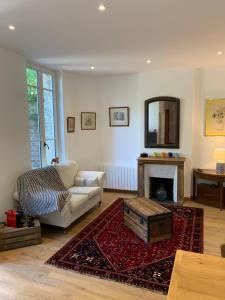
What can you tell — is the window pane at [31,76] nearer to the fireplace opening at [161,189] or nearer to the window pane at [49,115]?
the window pane at [49,115]

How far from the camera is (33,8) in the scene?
2.23 m

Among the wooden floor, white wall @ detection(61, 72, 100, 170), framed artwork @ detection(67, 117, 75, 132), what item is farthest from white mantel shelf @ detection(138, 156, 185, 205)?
framed artwork @ detection(67, 117, 75, 132)

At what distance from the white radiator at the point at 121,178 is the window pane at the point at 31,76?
2.44 m

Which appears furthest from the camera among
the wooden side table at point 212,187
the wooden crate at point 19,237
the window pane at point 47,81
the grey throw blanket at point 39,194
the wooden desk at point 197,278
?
the window pane at point 47,81

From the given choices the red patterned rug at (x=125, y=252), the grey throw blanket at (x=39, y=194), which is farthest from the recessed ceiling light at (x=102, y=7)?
the red patterned rug at (x=125, y=252)

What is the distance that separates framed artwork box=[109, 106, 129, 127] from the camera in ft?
17.9

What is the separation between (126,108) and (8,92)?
8.62ft

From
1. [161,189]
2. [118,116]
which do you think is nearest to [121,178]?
[161,189]

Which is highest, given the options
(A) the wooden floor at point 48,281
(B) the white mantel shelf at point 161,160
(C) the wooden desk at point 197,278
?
(B) the white mantel shelf at point 161,160

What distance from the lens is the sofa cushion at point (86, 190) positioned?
13.2ft

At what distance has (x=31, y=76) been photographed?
4.30 meters

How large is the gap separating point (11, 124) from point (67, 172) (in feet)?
4.28

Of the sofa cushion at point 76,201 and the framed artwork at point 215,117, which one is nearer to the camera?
the sofa cushion at point 76,201

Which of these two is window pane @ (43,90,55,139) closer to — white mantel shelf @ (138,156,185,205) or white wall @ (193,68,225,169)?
white mantel shelf @ (138,156,185,205)
